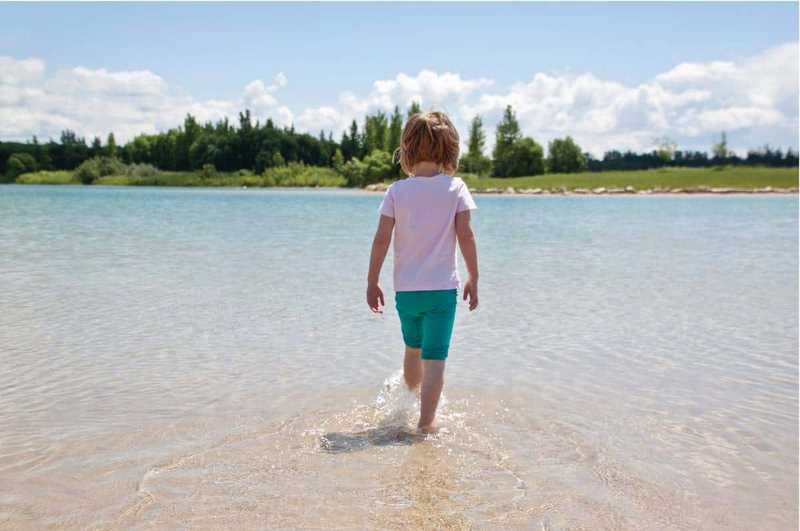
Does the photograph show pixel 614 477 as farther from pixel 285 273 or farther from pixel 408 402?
pixel 285 273

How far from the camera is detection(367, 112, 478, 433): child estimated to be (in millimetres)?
4297

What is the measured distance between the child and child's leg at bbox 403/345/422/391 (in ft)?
0.98

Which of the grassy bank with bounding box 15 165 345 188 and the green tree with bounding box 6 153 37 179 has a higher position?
the green tree with bounding box 6 153 37 179

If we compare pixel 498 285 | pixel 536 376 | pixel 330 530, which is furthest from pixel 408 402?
pixel 498 285

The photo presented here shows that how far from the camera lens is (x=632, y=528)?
321cm

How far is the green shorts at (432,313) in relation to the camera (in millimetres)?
4352

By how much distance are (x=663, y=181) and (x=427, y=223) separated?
7336 centimetres

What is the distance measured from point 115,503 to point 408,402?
2.06 meters

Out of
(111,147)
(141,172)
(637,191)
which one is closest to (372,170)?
(637,191)

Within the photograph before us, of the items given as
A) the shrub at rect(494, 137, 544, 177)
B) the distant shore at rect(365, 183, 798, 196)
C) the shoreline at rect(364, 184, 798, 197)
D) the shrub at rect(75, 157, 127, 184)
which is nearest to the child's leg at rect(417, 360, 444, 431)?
the shoreline at rect(364, 184, 798, 197)

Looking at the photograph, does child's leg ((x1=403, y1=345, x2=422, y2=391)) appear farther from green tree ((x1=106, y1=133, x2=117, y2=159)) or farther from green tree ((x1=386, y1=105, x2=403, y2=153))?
green tree ((x1=106, y1=133, x2=117, y2=159))

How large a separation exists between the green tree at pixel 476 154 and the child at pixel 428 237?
8665 centimetres

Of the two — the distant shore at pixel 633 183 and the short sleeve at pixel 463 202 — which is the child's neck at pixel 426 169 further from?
the distant shore at pixel 633 183

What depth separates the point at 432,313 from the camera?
14.4 ft
